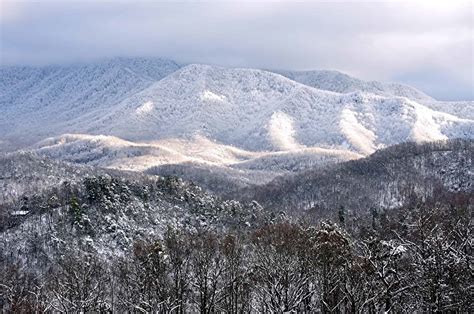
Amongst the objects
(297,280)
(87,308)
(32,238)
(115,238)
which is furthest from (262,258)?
(32,238)

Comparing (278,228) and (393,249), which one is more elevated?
(393,249)

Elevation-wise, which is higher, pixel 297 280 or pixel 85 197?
pixel 297 280

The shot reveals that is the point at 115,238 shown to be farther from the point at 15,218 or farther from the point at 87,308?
the point at 87,308

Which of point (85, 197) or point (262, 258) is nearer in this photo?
point (262, 258)

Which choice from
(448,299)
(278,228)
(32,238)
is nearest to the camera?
(448,299)

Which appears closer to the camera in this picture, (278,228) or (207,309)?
(207,309)

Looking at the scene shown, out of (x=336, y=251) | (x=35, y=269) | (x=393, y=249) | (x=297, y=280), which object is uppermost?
(x=393, y=249)

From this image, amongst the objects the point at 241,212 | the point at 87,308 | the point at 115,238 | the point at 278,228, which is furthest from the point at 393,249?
the point at 241,212

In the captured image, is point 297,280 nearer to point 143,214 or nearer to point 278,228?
point 278,228

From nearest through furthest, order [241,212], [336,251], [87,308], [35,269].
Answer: [336,251] → [87,308] → [35,269] → [241,212]
